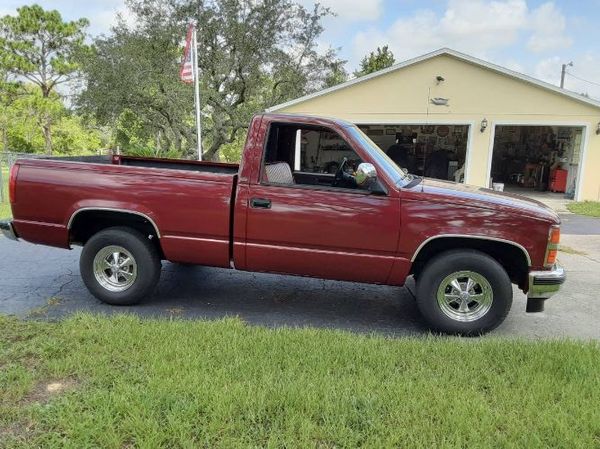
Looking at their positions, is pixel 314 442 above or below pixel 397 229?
below

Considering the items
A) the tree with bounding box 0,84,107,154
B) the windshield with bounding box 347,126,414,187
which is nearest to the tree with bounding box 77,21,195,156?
the tree with bounding box 0,84,107,154

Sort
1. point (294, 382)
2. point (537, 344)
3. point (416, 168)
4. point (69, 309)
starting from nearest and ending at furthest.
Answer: point (294, 382)
point (537, 344)
point (69, 309)
point (416, 168)

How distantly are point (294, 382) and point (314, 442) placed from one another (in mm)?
587

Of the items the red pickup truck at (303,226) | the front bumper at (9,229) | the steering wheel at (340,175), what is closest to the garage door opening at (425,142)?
the steering wheel at (340,175)

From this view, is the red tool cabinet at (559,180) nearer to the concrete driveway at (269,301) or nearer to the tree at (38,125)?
the concrete driveway at (269,301)

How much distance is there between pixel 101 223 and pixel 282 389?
3.07m

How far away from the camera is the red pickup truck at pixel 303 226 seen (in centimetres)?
428

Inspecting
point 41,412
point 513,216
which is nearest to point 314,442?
point 41,412

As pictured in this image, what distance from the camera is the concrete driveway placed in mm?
4746

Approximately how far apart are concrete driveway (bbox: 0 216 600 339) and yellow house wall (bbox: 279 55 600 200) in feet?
34.3

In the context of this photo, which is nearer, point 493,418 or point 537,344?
point 493,418

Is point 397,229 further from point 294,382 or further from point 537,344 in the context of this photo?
point 294,382

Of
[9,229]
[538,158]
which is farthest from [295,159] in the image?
[538,158]

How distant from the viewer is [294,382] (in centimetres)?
318
